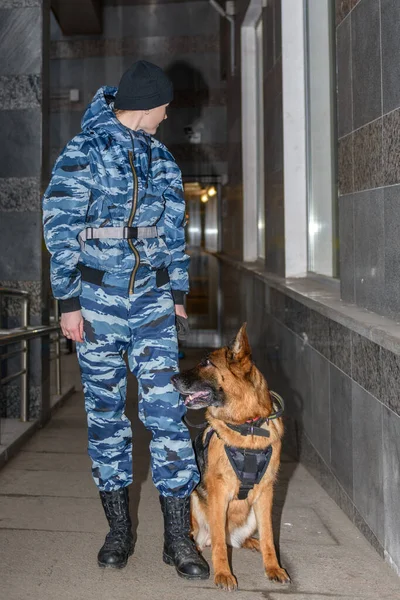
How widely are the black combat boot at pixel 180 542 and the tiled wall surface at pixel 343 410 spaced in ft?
2.43

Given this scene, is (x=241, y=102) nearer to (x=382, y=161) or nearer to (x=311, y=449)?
(x=311, y=449)

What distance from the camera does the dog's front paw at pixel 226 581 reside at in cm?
284

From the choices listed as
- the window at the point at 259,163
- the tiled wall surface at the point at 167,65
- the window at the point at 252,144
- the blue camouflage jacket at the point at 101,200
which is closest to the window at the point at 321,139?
the blue camouflage jacket at the point at 101,200

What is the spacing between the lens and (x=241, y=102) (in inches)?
358

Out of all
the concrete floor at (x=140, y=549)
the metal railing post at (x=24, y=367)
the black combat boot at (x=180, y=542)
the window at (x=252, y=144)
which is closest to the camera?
the concrete floor at (x=140, y=549)

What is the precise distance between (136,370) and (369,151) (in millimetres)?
1344

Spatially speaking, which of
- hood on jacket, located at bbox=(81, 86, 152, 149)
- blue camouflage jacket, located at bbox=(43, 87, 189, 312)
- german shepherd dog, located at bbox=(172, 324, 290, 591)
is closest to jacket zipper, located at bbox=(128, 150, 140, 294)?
blue camouflage jacket, located at bbox=(43, 87, 189, 312)

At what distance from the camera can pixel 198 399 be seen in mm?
2893

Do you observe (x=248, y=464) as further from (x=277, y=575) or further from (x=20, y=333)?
(x=20, y=333)

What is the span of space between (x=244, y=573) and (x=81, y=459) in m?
2.11

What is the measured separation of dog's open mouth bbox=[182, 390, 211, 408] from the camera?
289cm

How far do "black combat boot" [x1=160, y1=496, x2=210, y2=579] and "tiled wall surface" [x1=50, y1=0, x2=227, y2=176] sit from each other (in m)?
9.21

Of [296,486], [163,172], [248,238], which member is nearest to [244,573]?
[296,486]

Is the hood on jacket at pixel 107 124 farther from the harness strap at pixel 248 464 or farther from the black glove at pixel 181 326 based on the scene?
the harness strap at pixel 248 464
